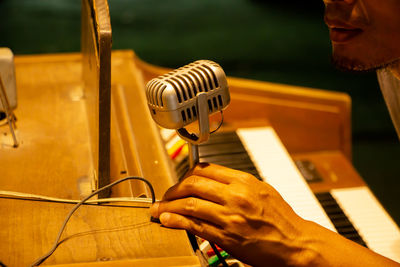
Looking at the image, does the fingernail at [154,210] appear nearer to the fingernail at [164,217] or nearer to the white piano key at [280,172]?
the fingernail at [164,217]

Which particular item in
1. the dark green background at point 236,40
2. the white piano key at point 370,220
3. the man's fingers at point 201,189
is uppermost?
the man's fingers at point 201,189

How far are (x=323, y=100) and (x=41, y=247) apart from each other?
1140mm

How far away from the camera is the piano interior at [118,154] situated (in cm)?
80

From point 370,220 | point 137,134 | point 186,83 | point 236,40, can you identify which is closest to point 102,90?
point 186,83

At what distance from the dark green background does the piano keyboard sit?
46.9 inches

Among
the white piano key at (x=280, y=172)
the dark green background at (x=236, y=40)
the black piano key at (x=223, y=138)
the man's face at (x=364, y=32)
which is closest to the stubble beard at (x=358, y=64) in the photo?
the man's face at (x=364, y=32)

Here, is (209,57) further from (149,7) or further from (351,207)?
(351,207)

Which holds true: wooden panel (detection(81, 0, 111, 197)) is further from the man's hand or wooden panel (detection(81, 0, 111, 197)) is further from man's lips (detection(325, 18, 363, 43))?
man's lips (detection(325, 18, 363, 43))

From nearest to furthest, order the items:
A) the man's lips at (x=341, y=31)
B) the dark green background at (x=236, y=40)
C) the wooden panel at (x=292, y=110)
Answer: the man's lips at (x=341, y=31) → the wooden panel at (x=292, y=110) → the dark green background at (x=236, y=40)

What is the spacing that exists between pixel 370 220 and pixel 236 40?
2.64 meters

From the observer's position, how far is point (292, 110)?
1671 mm

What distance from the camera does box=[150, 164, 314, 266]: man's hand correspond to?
2.54ft

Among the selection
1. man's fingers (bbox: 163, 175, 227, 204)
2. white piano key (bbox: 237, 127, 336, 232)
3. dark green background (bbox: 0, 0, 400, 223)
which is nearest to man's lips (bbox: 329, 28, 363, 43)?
white piano key (bbox: 237, 127, 336, 232)

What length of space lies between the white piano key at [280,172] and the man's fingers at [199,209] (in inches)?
18.3
